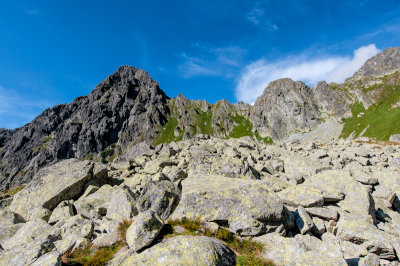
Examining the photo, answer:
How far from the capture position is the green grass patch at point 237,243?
7496 millimetres

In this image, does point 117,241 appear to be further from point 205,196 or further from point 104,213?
point 104,213

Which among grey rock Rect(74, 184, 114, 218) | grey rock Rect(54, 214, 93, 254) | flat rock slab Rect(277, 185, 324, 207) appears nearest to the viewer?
grey rock Rect(54, 214, 93, 254)

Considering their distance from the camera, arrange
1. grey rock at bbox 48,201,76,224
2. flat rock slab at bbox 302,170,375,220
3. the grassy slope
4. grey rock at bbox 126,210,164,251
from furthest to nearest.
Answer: the grassy slope < grey rock at bbox 48,201,76,224 < flat rock slab at bbox 302,170,375,220 < grey rock at bbox 126,210,164,251

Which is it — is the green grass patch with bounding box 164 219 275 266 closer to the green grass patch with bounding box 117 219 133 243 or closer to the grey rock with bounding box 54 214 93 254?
the green grass patch with bounding box 117 219 133 243

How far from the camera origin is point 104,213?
13617mm

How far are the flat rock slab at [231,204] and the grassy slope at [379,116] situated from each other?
5131 inches

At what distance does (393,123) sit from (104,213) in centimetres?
15230

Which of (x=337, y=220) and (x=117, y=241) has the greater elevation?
(x=117, y=241)

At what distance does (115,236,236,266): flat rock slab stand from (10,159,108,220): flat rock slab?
13.2 meters

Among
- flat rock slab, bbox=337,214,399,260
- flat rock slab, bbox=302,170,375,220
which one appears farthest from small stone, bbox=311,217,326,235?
flat rock slab, bbox=302,170,375,220

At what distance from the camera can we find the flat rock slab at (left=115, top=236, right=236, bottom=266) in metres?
6.63

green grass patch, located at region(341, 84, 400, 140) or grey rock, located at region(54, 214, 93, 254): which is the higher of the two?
green grass patch, located at region(341, 84, 400, 140)

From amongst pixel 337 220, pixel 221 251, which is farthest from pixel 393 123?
pixel 221 251

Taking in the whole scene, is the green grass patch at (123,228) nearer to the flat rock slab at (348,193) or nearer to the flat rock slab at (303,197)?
the flat rock slab at (303,197)
